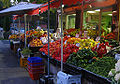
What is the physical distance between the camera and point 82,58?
4215 millimetres

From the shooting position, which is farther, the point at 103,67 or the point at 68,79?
the point at 103,67

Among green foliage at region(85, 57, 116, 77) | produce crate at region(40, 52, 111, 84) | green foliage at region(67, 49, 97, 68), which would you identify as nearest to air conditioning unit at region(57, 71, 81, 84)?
produce crate at region(40, 52, 111, 84)

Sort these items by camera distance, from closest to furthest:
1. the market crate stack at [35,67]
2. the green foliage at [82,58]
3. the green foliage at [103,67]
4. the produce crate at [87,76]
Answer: the produce crate at [87,76] < the green foliage at [103,67] < the green foliage at [82,58] < the market crate stack at [35,67]

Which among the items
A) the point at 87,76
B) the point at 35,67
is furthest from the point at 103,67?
the point at 35,67

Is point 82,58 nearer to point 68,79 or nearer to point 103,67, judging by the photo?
point 103,67

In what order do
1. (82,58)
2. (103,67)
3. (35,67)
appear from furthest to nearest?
1. (35,67)
2. (82,58)
3. (103,67)

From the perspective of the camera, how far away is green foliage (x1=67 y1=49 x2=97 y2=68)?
4.08 m

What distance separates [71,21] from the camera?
12.4 metres

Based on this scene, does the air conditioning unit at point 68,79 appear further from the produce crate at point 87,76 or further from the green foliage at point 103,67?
the green foliage at point 103,67

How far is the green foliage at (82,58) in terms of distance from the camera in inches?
161

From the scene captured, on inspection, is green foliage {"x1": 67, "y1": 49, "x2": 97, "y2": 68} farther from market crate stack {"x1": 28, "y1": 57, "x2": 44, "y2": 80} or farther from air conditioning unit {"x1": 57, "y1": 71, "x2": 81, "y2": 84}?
market crate stack {"x1": 28, "y1": 57, "x2": 44, "y2": 80}

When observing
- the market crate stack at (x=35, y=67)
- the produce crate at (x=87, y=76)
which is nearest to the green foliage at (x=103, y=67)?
the produce crate at (x=87, y=76)

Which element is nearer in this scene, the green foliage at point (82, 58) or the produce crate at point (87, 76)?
the produce crate at point (87, 76)

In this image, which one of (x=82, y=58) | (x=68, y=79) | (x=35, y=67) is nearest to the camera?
(x=68, y=79)
